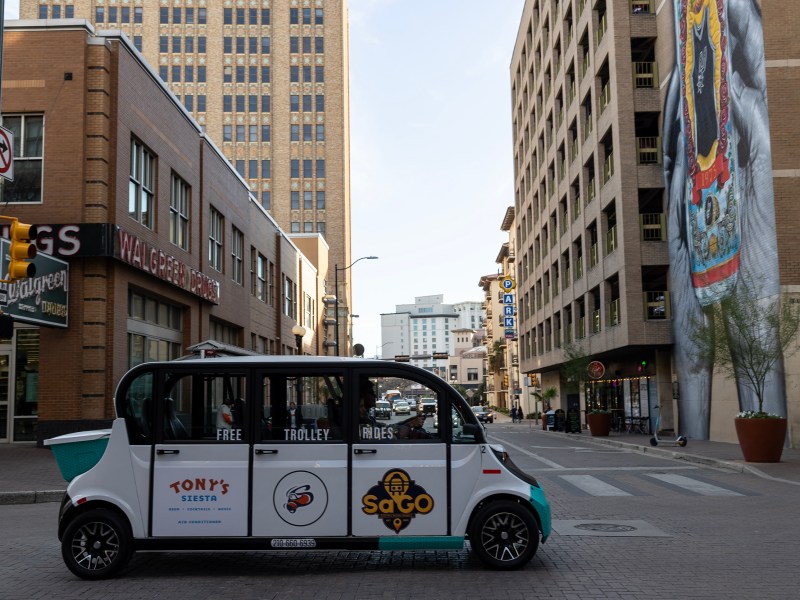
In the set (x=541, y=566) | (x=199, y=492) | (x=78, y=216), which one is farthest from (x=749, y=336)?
(x=78, y=216)

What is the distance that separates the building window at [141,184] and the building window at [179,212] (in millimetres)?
1909

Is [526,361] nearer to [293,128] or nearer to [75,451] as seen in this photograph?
[293,128]

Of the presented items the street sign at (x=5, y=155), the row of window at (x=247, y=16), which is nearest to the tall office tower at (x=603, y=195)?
the street sign at (x=5, y=155)

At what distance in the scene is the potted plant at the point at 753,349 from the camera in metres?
18.2

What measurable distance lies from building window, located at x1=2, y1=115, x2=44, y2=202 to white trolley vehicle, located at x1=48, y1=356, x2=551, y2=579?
15078mm

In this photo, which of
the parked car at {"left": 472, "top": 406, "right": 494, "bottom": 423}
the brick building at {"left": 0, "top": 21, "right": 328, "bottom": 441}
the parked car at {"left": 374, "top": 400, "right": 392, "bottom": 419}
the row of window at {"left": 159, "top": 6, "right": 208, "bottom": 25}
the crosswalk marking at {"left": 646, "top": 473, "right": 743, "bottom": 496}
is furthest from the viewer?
the row of window at {"left": 159, "top": 6, "right": 208, "bottom": 25}

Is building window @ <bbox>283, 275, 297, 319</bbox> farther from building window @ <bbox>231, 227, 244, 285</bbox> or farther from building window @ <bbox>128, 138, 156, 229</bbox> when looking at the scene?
building window @ <bbox>128, 138, 156, 229</bbox>

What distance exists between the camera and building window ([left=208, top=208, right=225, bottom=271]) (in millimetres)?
31784

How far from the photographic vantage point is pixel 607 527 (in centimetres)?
1008

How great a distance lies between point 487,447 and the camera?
7922 millimetres

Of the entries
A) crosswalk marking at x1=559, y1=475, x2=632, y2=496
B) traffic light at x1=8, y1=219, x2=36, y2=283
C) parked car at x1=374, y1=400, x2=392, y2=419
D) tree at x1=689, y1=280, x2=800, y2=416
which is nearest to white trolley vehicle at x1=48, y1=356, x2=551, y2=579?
parked car at x1=374, y1=400, x2=392, y2=419

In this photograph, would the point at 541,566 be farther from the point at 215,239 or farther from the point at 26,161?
the point at 215,239

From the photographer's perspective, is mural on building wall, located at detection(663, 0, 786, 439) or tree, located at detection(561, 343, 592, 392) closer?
mural on building wall, located at detection(663, 0, 786, 439)

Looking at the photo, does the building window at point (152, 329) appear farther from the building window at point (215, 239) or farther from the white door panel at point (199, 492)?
the white door panel at point (199, 492)
